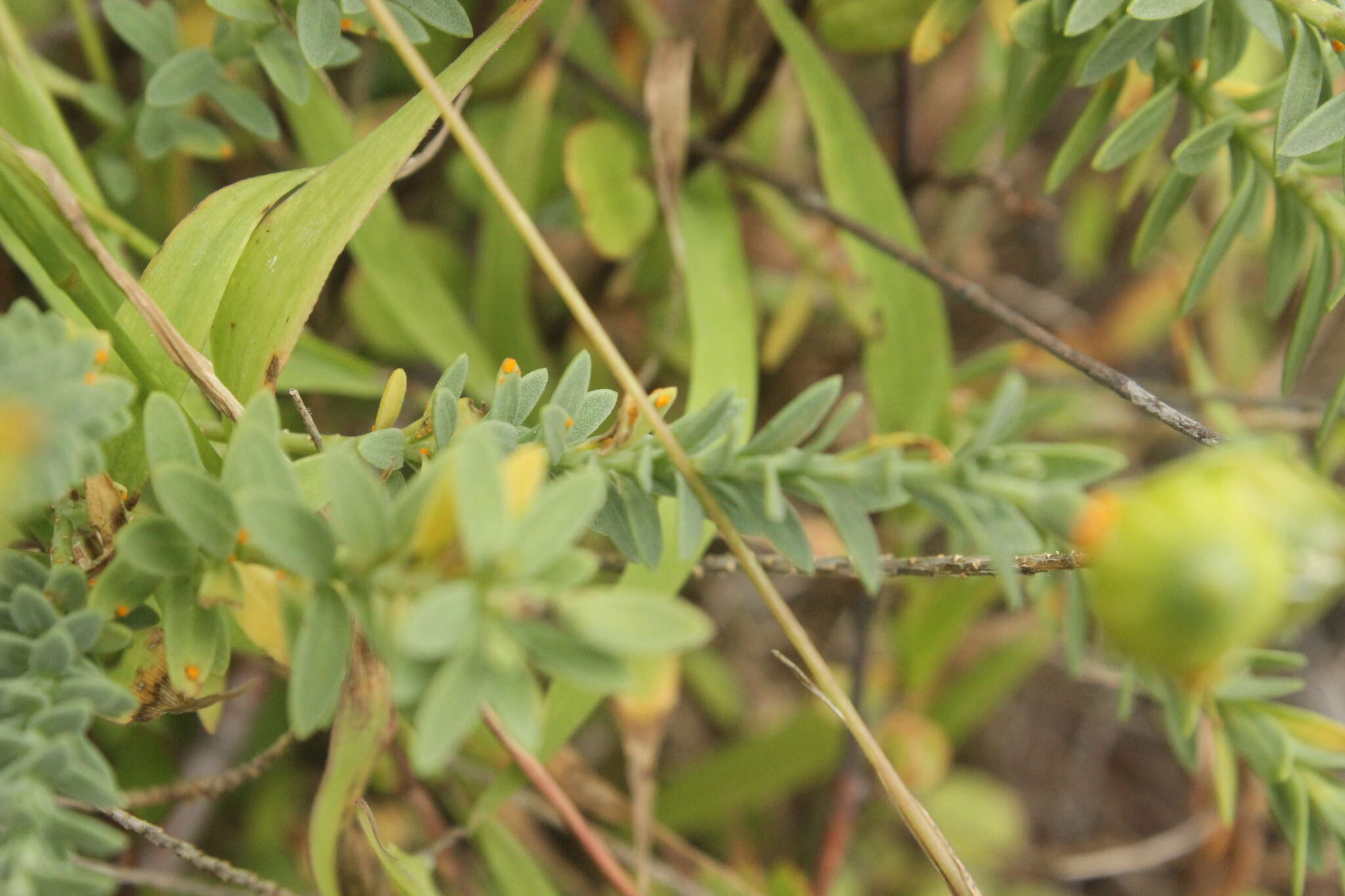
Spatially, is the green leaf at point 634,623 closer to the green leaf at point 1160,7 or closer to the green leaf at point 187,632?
the green leaf at point 187,632

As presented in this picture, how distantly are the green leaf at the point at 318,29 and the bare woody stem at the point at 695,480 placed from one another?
30mm

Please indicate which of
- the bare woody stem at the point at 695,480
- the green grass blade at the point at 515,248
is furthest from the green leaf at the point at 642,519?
the green grass blade at the point at 515,248

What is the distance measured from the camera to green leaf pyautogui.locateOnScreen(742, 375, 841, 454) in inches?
18.0

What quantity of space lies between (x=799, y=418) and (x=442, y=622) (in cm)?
21

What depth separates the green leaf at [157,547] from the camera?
0.42m

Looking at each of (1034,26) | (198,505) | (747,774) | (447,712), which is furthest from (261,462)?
(747,774)

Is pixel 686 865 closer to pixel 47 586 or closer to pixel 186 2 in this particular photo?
pixel 47 586

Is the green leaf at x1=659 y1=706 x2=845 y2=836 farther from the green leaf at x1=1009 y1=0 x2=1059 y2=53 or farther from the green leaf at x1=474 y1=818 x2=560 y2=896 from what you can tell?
the green leaf at x1=1009 y1=0 x2=1059 y2=53

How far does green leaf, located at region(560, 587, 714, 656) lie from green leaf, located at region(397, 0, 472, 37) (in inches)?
16.3

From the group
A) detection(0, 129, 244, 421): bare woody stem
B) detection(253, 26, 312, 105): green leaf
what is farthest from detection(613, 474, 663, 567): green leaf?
detection(253, 26, 312, 105): green leaf

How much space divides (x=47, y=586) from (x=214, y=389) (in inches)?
5.4

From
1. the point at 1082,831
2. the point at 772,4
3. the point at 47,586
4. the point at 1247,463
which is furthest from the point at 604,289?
the point at 1082,831

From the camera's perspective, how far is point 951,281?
0.87 m

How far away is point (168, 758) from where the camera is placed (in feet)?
3.26
